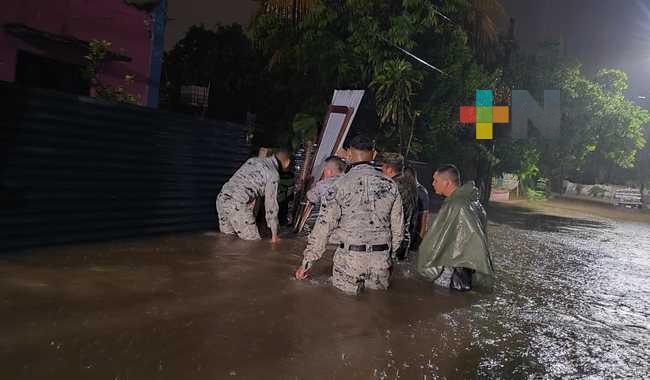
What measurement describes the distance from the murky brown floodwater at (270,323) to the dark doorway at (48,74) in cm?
720

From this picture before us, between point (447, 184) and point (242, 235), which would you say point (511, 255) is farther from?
point (242, 235)

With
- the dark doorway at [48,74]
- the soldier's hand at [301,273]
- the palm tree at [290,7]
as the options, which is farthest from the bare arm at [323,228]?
the palm tree at [290,7]

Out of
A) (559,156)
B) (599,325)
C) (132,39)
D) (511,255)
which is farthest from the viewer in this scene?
(559,156)

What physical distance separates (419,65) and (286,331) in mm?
11856

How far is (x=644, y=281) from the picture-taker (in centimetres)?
708

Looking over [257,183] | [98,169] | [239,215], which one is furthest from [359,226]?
[98,169]

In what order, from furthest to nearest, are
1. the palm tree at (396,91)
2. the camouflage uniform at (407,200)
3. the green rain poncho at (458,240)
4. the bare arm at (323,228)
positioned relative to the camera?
the palm tree at (396,91), the camouflage uniform at (407,200), the green rain poncho at (458,240), the bare arm at (323,228)

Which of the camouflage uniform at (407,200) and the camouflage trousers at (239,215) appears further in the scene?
the camouflage trousers at (239,215)

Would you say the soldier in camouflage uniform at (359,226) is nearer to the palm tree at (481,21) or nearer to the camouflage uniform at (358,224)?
the camouflage uniform at (358,224)

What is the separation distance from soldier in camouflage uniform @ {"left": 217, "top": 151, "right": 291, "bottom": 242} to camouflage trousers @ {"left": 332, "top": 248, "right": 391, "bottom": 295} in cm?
218

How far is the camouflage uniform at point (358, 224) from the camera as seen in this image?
4711mm

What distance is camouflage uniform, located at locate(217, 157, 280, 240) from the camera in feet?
22.4

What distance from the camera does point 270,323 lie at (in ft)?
12.2

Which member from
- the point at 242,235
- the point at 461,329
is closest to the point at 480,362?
the point at 461,329
